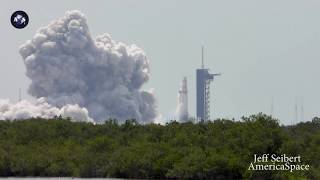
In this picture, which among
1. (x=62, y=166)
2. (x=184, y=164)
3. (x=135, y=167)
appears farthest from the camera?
(x=62, y=166)

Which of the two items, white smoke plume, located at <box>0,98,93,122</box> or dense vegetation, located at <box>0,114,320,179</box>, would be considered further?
white smoke plume, located at <box>0,98,93,122</box>

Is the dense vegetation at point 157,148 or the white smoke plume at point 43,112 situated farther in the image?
the white smoke plume at point 43,112

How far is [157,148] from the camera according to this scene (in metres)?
67.5

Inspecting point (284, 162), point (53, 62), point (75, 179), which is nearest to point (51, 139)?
point (75, 179)

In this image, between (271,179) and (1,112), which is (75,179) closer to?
(271,179)

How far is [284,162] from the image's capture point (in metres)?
57.8

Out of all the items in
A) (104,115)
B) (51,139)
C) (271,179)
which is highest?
(104,115)

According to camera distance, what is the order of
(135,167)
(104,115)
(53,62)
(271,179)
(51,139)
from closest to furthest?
1. (271,179)
2. (135,167)
3. (51,139)
4. (53,62)
5. (104,115)

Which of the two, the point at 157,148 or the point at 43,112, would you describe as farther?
the point at 43,112

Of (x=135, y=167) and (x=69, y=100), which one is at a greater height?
(x=69, y=100)

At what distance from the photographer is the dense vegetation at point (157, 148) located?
6178 cm

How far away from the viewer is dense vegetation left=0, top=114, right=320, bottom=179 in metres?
61.8

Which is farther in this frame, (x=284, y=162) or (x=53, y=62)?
(x=53, y=62)

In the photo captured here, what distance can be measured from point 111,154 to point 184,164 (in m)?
8.50
